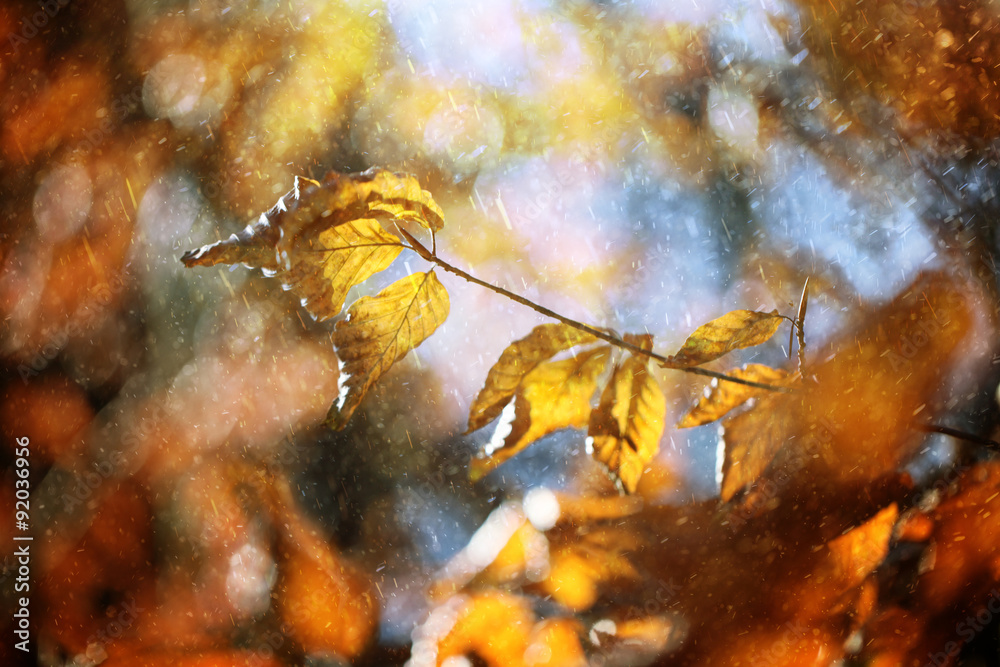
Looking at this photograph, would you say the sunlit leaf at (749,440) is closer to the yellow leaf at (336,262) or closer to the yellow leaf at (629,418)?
the yellow leaf at (629,418)

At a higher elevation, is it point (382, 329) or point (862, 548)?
point (382, 329)

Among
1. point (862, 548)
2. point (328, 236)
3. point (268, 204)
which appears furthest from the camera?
point (268, 204)

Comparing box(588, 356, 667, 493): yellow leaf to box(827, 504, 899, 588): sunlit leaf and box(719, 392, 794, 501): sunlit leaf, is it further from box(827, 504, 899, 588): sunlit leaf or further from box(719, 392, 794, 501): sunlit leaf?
box(827, 504, 899, 588): sunlit leaf

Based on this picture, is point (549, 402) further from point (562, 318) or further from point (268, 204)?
point (268, 204)

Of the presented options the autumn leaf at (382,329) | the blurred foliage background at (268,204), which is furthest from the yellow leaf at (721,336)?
the blurred foliage background at (268,204)

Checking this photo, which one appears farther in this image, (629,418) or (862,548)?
(862,548)

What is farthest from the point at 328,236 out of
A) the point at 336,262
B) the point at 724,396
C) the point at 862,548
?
the point at 862,548

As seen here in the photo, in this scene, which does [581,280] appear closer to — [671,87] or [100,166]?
[671,87]

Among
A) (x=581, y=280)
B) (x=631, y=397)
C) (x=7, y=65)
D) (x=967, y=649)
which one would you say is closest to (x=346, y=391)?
(x=631, y=397)
